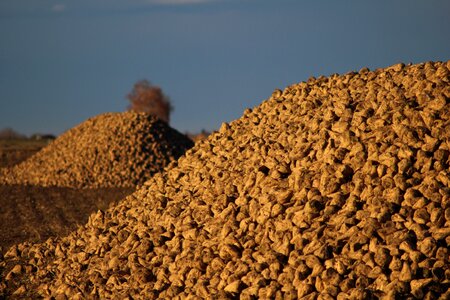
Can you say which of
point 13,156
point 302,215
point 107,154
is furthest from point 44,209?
point 13,156

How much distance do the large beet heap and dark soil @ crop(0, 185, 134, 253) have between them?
696 mm

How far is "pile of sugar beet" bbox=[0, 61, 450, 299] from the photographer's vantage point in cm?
622

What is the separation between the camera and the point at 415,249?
20.3ft

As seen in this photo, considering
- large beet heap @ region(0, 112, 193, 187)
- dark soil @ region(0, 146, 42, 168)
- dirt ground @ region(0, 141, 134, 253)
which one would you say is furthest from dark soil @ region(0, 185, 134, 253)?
dark soil @ region(0, 146, 42, 168)

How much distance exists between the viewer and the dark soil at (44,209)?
504 inches

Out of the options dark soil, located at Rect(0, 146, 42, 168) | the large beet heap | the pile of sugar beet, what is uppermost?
dark soil, located at Rect(0, 146, 42, 168)

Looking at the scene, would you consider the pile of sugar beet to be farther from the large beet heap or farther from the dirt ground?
the large beet heap

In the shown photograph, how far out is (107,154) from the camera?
20.6 meters

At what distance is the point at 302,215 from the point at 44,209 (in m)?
10.4

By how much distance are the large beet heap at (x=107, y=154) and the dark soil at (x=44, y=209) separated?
70 cm

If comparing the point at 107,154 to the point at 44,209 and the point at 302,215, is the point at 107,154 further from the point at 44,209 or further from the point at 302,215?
the point at 302,215

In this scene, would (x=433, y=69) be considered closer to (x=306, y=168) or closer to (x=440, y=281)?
(x=306, y=168)

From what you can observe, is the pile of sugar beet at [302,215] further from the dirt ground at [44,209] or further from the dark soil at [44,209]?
the dark soil at [44,209]

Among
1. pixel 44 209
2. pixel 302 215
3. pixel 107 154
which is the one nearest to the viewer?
pixel 302 215
